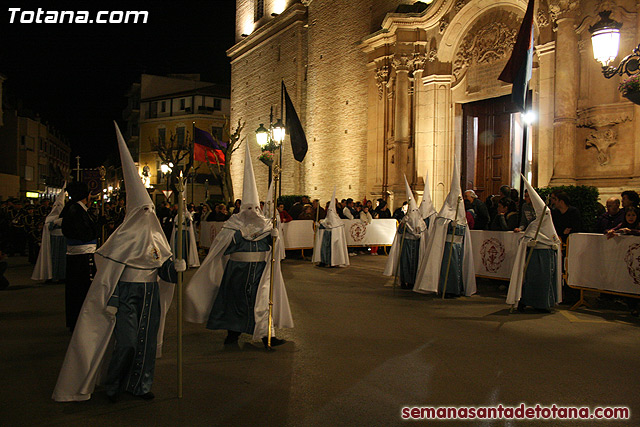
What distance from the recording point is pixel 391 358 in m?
5.75

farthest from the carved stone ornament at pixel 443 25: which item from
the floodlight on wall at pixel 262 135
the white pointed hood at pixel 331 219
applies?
the white pointed hood at pixel 331 219

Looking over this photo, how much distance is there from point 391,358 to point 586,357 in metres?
2.16

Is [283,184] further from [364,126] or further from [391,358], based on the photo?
[391,358]

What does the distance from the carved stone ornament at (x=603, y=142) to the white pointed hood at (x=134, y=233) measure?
11.5 metres

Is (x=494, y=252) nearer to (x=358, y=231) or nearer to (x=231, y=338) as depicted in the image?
(x=231, y=338)

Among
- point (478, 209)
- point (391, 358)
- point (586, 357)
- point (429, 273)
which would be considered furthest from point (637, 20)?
point (391, 358)

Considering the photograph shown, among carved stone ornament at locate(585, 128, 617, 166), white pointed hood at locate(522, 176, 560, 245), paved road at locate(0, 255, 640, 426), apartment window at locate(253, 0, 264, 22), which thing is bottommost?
paved road at locate(0, 255, 640, 426)

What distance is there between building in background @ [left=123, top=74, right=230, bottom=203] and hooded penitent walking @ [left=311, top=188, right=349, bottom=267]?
37991 mm

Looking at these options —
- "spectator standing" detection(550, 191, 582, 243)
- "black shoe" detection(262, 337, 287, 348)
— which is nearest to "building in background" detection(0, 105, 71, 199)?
"black shoe" detection(262, 337, 287, 348)

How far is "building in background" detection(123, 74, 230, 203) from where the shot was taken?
182 feet

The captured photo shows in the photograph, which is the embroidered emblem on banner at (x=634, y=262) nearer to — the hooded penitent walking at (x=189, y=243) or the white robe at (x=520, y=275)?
the white robe at (x=520, y=275)

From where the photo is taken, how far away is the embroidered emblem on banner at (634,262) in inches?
309

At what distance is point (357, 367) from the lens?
5414mm

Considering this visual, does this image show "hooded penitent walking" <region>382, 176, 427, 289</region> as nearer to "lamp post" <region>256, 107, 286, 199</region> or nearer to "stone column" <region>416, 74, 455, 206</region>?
"lamp post" <region>256, 107, 286, 199</region>
